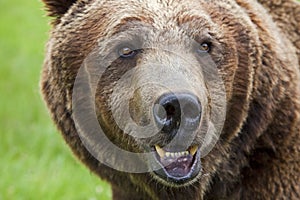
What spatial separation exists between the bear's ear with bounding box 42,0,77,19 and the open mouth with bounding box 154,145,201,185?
1.16 m

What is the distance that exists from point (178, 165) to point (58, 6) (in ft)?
4.48

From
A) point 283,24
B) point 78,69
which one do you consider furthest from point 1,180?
point 283,24

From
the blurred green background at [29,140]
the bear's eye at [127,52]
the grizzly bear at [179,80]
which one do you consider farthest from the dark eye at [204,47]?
the blurred green background at [29,140]

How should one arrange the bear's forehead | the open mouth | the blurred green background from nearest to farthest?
the open mouth < the bear's forehead < the blurred green background

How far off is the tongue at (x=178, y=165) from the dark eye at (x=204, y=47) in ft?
2.00

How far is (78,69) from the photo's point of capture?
451 cm

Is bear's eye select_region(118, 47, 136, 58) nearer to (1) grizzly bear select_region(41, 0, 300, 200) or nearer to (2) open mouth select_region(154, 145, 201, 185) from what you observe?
(1) grizzly bear select_region(41, 0, 300, 200)

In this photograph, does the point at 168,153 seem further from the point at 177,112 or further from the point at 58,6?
the point at 58,6

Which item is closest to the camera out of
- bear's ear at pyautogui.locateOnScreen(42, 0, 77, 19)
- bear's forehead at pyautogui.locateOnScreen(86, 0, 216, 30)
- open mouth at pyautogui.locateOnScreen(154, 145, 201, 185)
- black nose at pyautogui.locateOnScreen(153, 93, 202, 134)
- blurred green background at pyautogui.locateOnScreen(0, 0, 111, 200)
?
black nose at pyautogui.locateOnScreen(153, 93, 202, 134)

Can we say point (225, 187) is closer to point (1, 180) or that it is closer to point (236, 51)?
point (236, 51)

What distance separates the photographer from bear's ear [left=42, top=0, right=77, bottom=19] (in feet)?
15.5

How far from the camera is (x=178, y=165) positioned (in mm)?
4035

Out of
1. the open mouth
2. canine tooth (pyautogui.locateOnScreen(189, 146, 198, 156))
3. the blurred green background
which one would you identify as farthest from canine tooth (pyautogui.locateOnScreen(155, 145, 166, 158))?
the blurred green background

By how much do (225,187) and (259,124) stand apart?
44 cm
